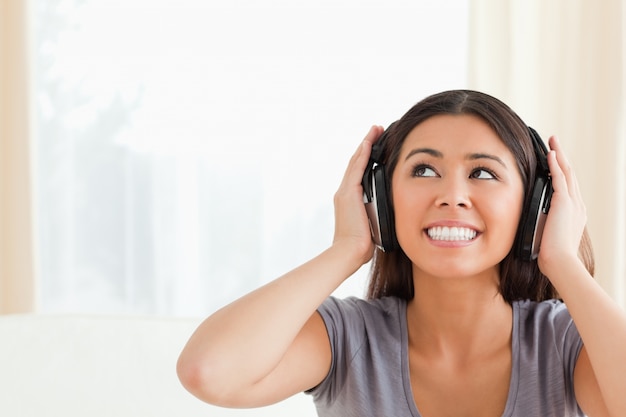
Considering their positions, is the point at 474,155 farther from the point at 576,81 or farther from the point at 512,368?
the point at 576,81

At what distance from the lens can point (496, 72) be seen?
317 cm

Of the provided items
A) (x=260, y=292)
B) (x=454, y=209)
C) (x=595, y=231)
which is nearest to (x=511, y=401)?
(x=454, y=209)

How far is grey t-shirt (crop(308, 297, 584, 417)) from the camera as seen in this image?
5.25 feet

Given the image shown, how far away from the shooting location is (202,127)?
3.70 m

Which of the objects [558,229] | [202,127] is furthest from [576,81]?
[558,229]

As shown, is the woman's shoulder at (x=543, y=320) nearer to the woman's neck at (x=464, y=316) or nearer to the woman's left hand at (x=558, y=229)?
the woman's neck at (x=464, y=316)

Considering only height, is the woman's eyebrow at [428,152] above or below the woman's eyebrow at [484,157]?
above

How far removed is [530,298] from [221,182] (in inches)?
85.4

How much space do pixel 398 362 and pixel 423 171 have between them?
0.36 m

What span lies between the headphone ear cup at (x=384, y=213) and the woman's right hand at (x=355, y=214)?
0.21ft

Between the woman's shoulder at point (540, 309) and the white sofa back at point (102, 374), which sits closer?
the woman's shoulder at point (540, 309)

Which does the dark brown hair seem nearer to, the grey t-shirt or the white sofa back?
the grey t-shirt

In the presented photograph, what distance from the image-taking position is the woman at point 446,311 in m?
1.51

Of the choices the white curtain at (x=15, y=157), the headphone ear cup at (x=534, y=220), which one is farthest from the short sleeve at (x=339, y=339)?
the white curtain at (x=15, y=157)
